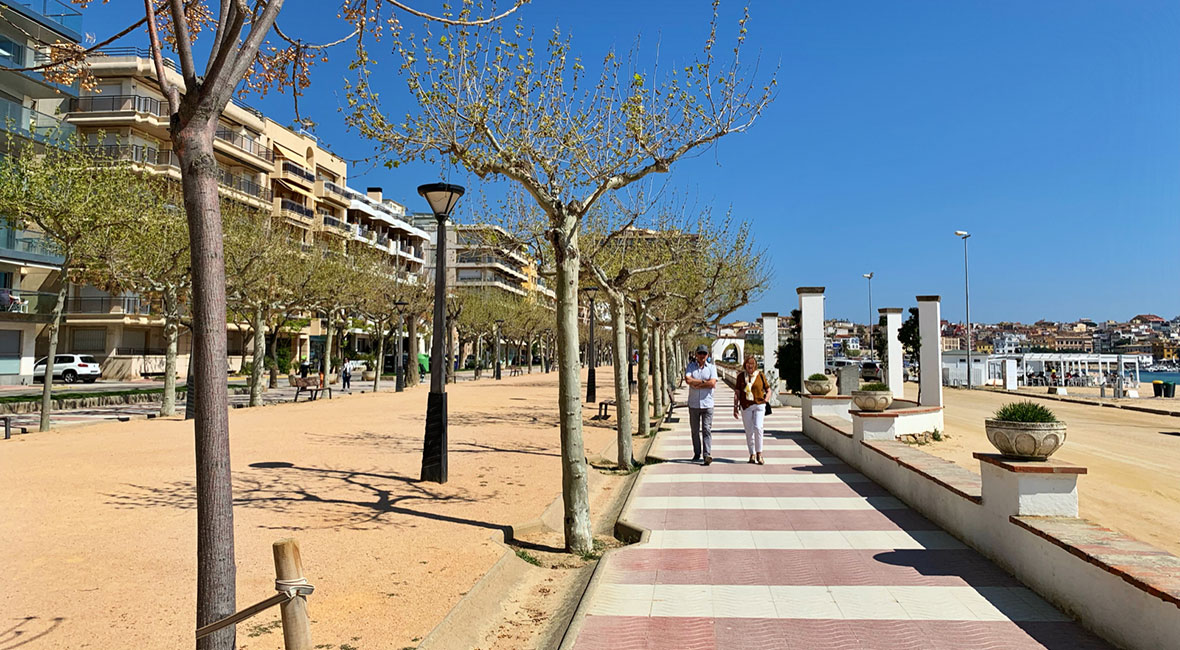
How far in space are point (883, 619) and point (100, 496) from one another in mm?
8407

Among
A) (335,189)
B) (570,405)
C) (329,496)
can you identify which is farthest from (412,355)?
(335,189)

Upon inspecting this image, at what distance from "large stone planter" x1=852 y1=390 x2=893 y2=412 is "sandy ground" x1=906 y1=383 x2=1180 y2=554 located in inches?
84.4

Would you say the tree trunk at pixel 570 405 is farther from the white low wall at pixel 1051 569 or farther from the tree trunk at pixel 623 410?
the tree trunk at pixel 623 410

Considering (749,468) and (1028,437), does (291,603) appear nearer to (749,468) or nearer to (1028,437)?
(1028,437)

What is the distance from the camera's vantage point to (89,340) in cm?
4175

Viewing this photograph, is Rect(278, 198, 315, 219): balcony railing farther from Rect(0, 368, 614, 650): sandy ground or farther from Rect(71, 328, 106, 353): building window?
Rect(0, 368, 614, 650): sandy ground

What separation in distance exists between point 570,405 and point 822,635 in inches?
128

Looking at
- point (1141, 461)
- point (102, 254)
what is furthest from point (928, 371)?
point (102, 254)

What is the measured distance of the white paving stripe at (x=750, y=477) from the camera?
9617mm

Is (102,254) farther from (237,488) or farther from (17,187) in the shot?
(237,488)

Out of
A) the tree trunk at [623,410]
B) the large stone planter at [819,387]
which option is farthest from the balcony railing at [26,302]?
the large stone planter at [819,387]

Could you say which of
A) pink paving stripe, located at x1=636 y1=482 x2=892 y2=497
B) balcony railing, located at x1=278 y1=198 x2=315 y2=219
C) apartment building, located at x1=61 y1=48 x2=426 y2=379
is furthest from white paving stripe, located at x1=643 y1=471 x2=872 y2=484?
balcony railing, located at x1=278 y1=198 x2=315 y2=219

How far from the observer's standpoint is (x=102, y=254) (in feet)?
58.5

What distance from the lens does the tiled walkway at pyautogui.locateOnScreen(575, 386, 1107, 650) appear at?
13.9 feet
